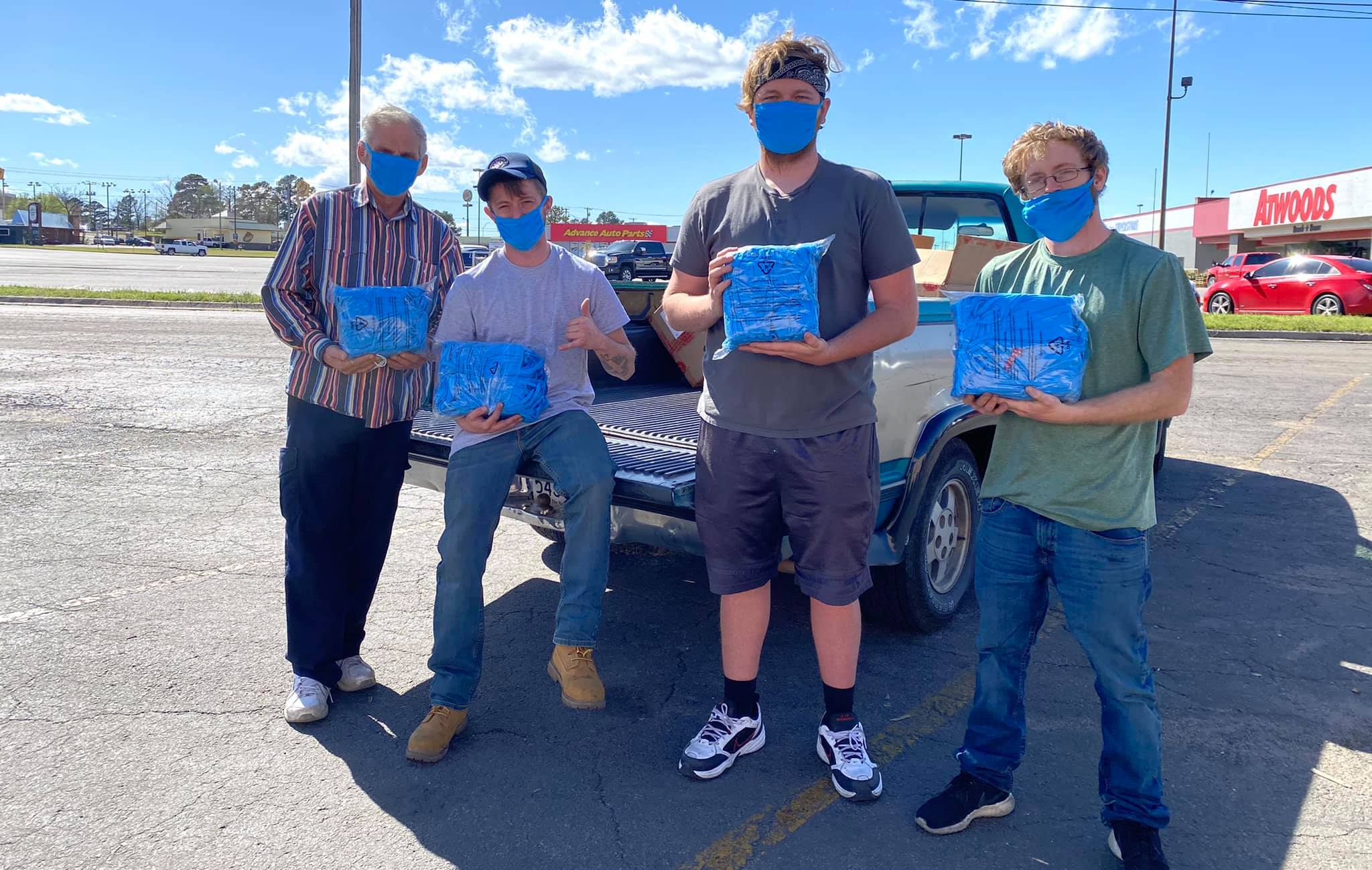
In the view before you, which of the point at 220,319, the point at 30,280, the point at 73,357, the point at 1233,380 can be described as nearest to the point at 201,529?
the point at 73,357

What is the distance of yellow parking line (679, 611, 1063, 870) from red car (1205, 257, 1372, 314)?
21.0 metres

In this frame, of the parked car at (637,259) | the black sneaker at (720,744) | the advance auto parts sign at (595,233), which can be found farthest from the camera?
the advance auto parts sign at (595,233)

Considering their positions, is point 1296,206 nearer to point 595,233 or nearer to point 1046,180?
point 595,233

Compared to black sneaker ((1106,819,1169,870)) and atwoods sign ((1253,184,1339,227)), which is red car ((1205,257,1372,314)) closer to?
atwoods sign ((1253,184,1339,227))

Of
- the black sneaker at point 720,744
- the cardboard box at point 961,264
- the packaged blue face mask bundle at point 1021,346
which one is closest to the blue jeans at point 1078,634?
the packaged blue face mask bundle at point 1021,346

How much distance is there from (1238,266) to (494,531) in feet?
83.4

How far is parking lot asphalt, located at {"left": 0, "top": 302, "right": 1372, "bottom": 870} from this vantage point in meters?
2.66

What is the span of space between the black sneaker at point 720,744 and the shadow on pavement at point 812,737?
50mm

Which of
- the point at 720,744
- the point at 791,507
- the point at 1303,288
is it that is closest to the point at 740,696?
the point at 720,744

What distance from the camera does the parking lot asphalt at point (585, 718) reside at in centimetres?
266

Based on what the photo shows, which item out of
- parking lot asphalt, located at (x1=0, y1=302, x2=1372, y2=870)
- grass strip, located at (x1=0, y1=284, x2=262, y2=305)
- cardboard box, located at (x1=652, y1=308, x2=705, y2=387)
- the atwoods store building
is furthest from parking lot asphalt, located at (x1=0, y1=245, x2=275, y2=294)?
the atwoods store building

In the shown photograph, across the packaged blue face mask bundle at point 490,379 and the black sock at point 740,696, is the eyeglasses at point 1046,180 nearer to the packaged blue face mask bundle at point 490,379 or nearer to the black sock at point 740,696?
the packaged blue face mask bundle at point 490,379

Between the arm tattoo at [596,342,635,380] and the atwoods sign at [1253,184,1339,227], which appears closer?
the arm tattoo at [596,342,635,380]

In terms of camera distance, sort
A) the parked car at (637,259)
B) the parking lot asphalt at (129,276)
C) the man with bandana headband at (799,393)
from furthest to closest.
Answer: the parked car at (637,259) < the parking lot asphalt at (129,276) < the man with bandana headband at (799,393)
